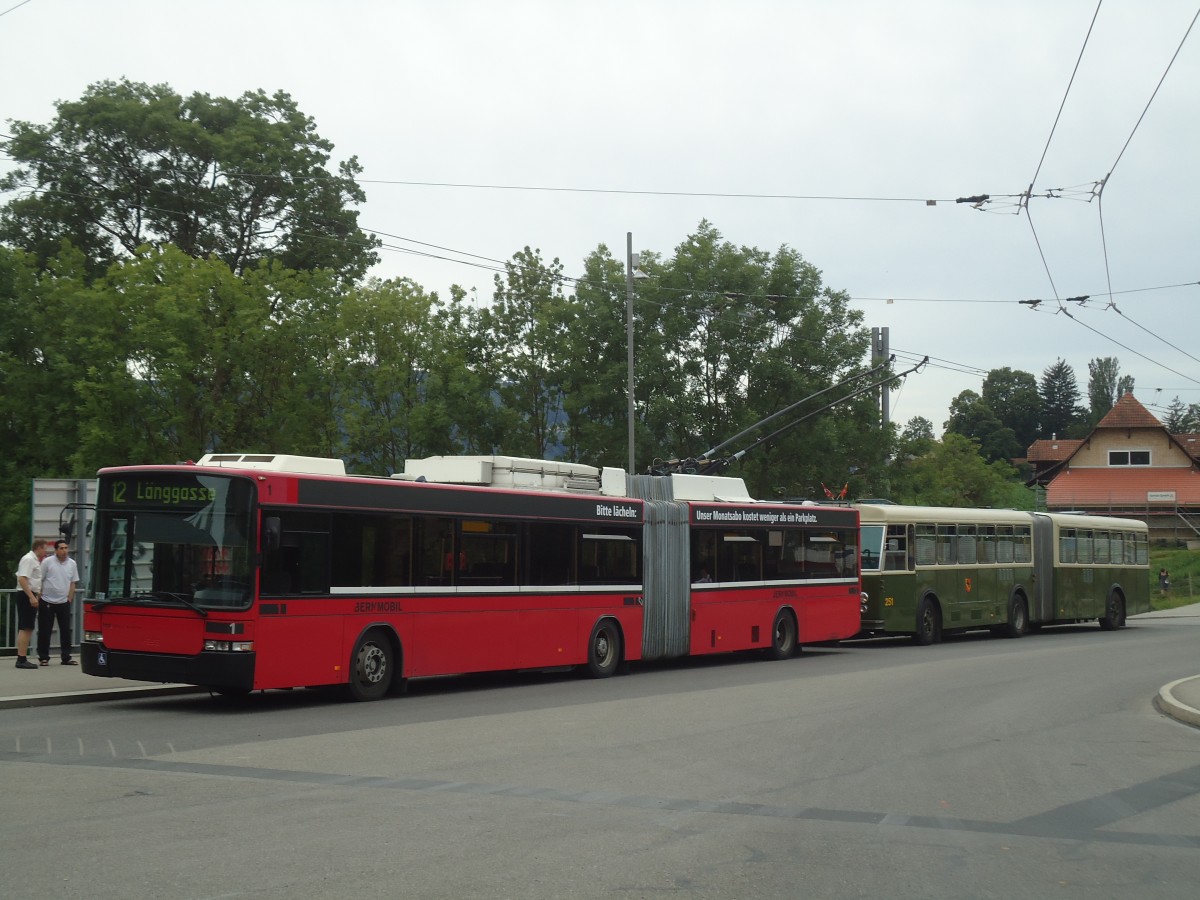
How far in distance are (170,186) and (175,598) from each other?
3535 centimetres

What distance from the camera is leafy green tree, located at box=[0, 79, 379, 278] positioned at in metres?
46.9

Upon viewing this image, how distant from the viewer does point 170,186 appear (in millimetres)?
47281

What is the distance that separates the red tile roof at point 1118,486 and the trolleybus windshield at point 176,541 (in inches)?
Result: 2997

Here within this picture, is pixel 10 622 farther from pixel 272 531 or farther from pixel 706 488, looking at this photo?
pixel 706 488

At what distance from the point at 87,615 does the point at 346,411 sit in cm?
2575

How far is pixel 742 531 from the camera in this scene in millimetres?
24328

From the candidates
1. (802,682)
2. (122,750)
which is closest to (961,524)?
(802,682)

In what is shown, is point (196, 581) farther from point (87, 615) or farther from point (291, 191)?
point (291, 191)

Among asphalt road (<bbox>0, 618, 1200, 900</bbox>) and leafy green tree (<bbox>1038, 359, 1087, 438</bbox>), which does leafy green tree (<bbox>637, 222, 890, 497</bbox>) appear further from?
leafy green tree (<bbox>1038, 359, 1087, 438</bbox>)

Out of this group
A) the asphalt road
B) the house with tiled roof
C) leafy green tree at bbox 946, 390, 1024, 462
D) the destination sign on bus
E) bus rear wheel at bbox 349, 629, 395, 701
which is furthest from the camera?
leafy green tree at bbox 946, 390, 1024, 462

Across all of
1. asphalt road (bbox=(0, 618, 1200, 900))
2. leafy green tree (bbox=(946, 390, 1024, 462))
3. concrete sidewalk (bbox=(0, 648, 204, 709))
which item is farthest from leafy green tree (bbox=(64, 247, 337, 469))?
leafy green tree (bbox=(946, 390, 1024, 462))

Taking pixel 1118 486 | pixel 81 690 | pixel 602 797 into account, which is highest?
pixel 1118 486

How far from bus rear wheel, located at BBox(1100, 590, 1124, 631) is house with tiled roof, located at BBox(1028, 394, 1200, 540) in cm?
4701

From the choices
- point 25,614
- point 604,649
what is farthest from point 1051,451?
point 25,614
